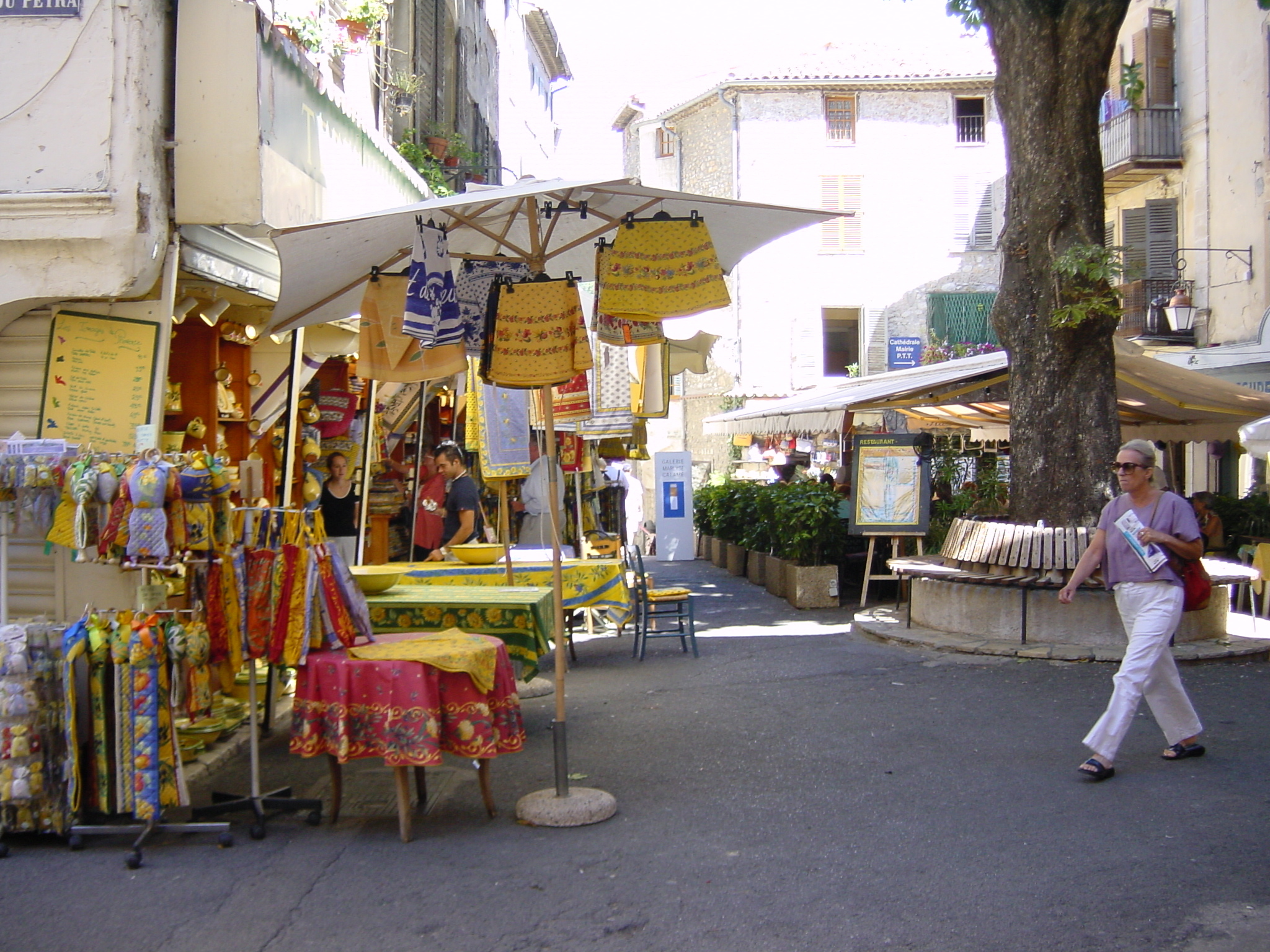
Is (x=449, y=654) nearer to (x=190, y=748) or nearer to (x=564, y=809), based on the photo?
(x=564, y=809)

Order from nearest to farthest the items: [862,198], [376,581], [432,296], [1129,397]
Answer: [432,296] < [376,581] < [1129,397] < [862,198]

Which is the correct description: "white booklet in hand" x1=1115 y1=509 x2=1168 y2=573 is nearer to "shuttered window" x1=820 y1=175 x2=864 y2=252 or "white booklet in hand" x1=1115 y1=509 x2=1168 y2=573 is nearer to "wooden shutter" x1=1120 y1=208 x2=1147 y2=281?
"wooden shutter" x1=1120 y1=208 x2=1147 y2=281

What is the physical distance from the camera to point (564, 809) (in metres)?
5.18

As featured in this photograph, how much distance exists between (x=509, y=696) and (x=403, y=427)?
6.84m

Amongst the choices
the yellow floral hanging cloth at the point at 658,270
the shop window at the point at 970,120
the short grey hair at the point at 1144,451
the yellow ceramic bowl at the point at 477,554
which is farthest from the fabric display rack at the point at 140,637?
the shop window at the point at 970,120

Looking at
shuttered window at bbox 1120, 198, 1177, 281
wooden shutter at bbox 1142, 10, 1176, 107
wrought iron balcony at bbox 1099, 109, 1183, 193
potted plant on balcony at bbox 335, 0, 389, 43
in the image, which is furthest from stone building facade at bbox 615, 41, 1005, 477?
potted plant on balcony at bbox 335, 0, 389, 43

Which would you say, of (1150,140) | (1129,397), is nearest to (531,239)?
(1129,397)

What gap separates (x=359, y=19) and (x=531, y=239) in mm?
4968

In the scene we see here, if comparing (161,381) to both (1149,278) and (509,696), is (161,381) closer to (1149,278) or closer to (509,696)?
(509,696)

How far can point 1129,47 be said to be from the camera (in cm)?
2198

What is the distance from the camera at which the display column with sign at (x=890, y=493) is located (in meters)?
12.3

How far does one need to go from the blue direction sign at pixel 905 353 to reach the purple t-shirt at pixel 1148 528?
2388 centimetres

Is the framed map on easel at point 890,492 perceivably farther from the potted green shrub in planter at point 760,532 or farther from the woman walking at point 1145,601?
the woman walking at point 1145,601

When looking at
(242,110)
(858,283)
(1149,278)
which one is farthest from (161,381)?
(858,283)
